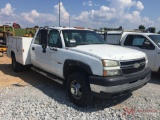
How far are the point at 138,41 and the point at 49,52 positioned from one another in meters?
3.91

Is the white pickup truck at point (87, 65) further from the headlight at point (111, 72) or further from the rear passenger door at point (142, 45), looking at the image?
the rear passenger door at point (142, 45)

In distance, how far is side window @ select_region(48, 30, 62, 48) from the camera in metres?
5.76

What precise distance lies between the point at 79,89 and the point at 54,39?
1.81m

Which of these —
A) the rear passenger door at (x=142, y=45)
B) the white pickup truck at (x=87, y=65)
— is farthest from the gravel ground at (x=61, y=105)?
the rear passenger door at (x=142, y=45)

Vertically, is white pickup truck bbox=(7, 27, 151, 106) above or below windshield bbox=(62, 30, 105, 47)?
below

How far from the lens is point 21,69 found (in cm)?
862

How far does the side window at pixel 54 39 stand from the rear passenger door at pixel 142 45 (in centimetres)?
347

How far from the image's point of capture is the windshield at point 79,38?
222 inches

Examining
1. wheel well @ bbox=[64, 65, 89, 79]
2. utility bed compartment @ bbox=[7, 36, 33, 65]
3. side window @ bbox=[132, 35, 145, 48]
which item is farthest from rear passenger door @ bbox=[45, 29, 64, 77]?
side window @ bbox=[132, 35, 145, 48]

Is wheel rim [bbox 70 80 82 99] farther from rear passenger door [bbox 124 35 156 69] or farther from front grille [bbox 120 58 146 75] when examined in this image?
rear passenger door [bbox 124 35 156 69]

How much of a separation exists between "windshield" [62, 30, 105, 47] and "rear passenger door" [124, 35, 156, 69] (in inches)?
90.1

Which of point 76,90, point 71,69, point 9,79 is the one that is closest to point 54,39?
point 71,69

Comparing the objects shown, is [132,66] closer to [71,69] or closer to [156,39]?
[71,69]

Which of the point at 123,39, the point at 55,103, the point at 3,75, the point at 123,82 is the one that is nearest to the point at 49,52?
the point at 55,103
